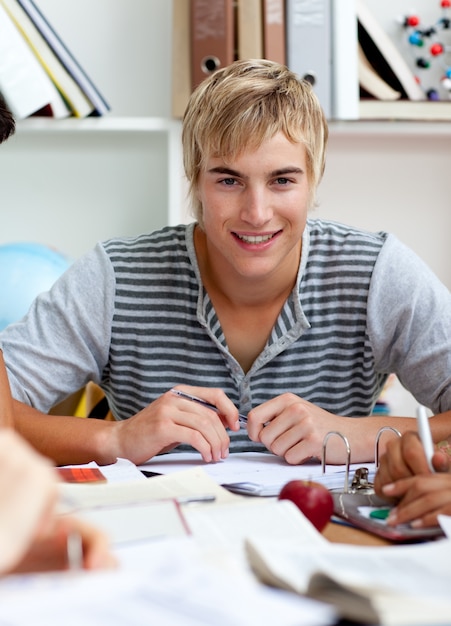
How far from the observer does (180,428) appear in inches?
52.6

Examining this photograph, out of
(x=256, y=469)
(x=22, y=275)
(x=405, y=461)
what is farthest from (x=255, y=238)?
(x=22, y=275)

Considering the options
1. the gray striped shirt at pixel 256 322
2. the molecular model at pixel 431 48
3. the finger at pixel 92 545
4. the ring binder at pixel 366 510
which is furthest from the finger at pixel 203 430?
the molecular model at pixel 431 48

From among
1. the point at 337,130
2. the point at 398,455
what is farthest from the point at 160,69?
the point at 398,455

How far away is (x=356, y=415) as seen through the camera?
5.65ft

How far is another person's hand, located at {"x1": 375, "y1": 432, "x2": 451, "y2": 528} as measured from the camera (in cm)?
96

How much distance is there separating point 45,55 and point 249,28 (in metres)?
0.51

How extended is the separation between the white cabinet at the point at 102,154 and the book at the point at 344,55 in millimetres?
494

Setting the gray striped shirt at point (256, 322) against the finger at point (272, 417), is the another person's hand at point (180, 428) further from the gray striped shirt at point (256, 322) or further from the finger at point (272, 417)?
the gray striped shirt at point (256, 322)

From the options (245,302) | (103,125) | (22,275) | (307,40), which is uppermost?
(307,40)

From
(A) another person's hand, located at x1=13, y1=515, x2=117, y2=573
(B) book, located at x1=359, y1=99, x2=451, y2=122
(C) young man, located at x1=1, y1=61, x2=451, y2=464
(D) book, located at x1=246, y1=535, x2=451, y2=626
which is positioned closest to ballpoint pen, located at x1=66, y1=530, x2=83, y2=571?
(A) another person's hand, located at x1=13, y1=515, x2=117, y2=573

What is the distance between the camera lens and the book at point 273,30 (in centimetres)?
232

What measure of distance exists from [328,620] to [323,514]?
0.37m

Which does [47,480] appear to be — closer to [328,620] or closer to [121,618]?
[121,618]

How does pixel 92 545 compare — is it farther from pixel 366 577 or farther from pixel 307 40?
pixel 307 40
